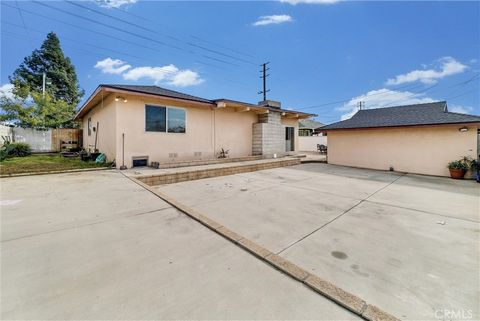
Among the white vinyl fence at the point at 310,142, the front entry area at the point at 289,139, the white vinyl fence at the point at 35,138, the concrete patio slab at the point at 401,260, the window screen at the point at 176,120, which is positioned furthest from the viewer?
the white vinyl fence at the point at 310,142

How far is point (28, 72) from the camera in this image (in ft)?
70.5

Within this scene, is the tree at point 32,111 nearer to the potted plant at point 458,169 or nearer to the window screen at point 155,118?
the window screen at point 155,118

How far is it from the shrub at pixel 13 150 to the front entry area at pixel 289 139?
49.9 ft

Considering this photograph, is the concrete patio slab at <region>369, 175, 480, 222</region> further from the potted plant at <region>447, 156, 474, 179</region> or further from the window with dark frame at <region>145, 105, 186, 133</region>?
the window with dark frame at <region>145, 105, 186, 133</region>

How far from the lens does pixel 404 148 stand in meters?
9.37

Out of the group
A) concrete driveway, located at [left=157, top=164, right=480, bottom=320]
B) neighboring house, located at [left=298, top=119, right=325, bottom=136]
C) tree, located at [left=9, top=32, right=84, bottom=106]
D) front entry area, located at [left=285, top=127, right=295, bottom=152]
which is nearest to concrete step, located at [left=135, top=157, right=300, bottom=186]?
concrete driveway, located at [left=157, top=164, right=480, bottom=320]

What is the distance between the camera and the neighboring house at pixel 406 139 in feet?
26.2

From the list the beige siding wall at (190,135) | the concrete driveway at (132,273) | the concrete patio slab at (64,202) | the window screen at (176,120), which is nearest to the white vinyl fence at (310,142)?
the beige siding wall at (190,135)

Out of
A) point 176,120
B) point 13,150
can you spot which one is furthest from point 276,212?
point 13,150

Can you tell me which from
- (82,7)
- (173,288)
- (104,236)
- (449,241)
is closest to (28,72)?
(82,7)

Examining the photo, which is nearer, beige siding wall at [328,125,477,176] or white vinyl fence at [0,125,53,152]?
beige siding wall at [328,125,477,176]

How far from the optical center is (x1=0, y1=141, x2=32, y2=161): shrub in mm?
9391

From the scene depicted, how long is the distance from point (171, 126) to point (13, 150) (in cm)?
866

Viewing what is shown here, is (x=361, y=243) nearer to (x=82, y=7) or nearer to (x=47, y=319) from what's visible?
(x=47, y=319)
